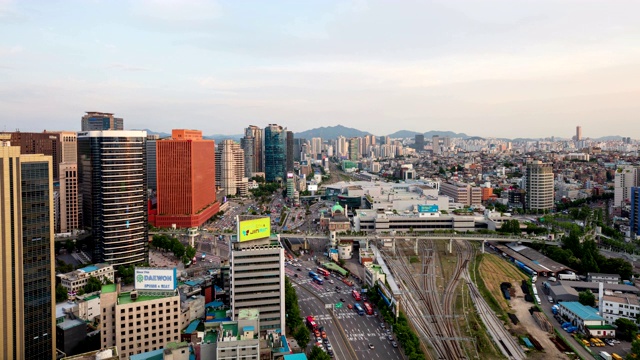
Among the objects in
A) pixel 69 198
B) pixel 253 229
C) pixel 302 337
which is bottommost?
pixel 302 337

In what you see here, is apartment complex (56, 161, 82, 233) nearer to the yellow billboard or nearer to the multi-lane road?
the multi-lane road

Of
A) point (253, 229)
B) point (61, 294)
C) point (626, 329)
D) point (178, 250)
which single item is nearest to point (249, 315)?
point (253, 229)

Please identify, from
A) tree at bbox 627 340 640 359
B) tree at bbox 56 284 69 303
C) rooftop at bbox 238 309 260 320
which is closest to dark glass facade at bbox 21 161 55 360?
rooftop at bbox 238 309 260 320

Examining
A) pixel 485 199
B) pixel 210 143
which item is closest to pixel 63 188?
pixel 210 143

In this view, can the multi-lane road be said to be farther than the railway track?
No

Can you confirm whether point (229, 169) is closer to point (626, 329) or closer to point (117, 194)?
point (117, 194)

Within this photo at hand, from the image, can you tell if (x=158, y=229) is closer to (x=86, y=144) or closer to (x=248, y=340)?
(x=86, y=144)
